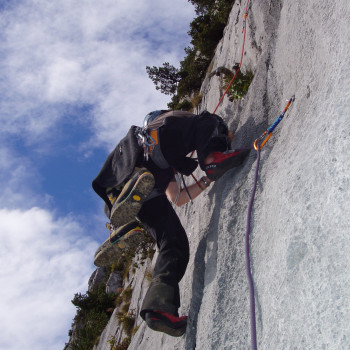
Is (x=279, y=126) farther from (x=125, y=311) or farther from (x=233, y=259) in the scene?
(x=125, y=311)

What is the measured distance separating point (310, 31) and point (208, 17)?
10.5 m

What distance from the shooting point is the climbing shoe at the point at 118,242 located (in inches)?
183

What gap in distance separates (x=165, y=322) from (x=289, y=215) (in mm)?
1732

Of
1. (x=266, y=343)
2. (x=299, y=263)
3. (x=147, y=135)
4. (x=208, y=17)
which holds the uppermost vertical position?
(x=208, y=17)

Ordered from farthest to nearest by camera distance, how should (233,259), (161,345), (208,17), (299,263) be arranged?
1. (208,17)
2. (161,345)
3. (233,259)
4. (299,263)

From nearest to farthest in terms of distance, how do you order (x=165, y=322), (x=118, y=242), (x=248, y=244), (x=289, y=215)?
(x=289, y=215) → (x=248, y=244) → (x=165, y=322) → (x=118, y=242)

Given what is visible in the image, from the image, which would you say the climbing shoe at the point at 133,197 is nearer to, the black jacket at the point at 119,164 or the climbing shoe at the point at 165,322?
the black jacket at the point at 119,164

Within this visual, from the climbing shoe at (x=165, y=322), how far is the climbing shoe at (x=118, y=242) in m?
1.27

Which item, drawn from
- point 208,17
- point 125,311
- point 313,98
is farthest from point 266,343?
point 208,17

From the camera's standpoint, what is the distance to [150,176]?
4.07 metres

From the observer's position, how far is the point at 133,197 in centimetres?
414

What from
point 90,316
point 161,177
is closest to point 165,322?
point 161,177

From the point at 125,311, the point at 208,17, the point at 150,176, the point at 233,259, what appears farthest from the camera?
the point at 208,17

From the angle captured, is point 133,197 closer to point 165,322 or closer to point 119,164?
point 119,164
